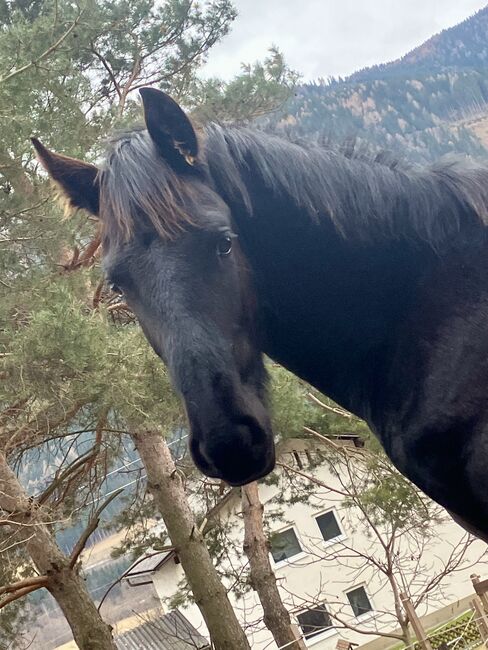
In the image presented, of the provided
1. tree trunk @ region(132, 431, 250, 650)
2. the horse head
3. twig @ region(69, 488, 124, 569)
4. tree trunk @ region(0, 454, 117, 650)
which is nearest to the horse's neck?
the horse head

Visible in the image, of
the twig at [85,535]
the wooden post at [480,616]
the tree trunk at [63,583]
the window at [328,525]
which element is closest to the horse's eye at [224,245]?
the twig at [85,535]

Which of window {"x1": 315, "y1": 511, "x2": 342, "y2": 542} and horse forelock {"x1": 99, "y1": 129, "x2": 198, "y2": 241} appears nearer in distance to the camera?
horse forelock {"x1": 99, "y1": 129, "x2": 198, "y2": 241}

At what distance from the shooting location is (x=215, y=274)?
1.95 meters

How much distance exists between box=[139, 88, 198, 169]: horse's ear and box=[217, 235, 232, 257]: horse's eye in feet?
1.11

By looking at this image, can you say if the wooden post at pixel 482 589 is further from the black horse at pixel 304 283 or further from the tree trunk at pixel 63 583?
the black horse at pixel 304 283

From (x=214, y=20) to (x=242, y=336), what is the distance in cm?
883

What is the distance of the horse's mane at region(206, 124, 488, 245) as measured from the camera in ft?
6.92

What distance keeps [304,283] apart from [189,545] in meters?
6.44

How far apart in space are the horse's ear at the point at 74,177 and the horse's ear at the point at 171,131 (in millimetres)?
392

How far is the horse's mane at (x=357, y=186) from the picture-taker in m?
2.11

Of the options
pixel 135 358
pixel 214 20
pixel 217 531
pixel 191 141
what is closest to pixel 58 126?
pixel 135 358

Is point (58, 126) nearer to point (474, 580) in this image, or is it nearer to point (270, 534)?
point (270, 534)

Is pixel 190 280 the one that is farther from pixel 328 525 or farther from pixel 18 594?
pixel 328 525

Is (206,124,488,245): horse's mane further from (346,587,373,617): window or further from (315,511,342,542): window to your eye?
(346,587,373,617): window
